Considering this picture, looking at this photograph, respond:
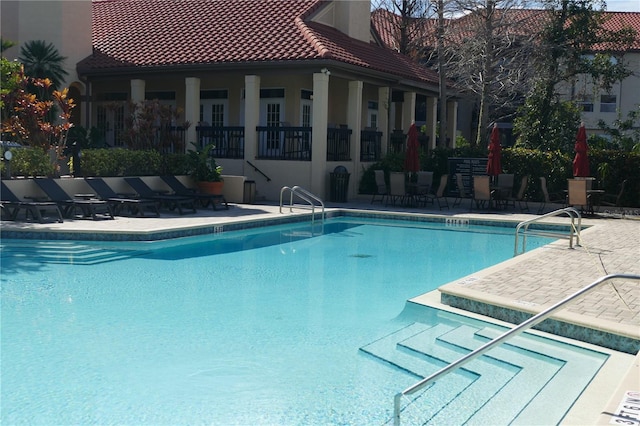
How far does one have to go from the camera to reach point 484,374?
23.2 feet

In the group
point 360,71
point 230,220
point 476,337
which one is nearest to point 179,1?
point 360,71

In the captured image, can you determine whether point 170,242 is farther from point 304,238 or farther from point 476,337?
point 476,337

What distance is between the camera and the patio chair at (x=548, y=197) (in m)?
21.1

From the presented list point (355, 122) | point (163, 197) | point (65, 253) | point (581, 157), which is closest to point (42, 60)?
point (163, 197)

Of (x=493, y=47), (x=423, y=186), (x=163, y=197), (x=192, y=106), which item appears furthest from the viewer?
(x=493, y=47)

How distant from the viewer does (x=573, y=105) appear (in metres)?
27.4

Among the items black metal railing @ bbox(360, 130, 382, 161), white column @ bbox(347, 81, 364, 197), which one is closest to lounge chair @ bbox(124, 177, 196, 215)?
white column @ bbox(347, 81, 364, 197)

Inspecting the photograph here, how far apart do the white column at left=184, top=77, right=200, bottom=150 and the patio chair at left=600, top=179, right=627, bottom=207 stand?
525 inches

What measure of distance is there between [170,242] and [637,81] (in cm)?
3611

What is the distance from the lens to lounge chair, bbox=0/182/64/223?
1571 cm

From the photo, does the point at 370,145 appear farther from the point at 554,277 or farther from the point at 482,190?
the point at 554,277

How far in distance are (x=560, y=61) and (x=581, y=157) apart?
8.79 meters

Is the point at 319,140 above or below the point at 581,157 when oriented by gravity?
above

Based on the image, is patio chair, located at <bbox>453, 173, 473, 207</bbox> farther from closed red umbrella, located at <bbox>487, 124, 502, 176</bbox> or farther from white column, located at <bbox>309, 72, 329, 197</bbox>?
white column, located at <bbox>309, 72, 329, 197</bbox>
